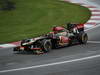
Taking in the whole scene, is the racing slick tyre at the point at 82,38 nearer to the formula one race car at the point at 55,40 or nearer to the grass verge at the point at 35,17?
the formula one race car at the point at 55,40

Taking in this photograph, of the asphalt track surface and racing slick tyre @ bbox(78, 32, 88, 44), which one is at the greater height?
racing slick tyre @ bbox(78, 32, 88, 44)

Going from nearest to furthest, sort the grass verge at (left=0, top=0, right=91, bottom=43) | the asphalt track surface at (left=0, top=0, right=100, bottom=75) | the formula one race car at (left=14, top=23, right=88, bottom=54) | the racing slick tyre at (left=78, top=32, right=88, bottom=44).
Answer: the asphalt track surface at (left=0, top=0, right=100, bottom=75) < the formula one race car at (left=14, top=23, right=88, bottom=54) < the racing slick tyre at (left=78, top=32, right=88, bottom=44) < the grass verge at (left=0, top=0, right=91, bottom=43)

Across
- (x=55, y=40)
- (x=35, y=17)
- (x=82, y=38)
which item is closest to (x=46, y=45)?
(x=55, y=40)

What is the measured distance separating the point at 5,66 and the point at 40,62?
124cm

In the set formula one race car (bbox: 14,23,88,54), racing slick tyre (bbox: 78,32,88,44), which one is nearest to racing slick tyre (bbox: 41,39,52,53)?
formula one race car (bbox: 14,23,88,54)

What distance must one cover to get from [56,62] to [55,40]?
94.2 inches

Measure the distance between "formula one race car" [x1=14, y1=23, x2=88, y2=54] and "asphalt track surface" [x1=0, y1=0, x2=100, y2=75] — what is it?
0.83ft

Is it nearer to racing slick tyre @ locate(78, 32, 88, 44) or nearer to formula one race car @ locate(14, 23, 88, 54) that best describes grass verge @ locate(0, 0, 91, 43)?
formula one race car @ locate(14, 23, 88, 54)

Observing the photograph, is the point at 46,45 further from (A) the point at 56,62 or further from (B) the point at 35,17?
(B) the point at 35,17

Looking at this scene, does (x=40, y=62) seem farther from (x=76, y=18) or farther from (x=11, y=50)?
(x=76, y=18)

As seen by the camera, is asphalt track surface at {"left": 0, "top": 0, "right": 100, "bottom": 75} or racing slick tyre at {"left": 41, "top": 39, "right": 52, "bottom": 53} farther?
racing slick tyre at {"left": 41, "top": 39, "right": 52, "bottom": 53}

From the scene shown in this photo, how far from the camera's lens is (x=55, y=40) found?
14461 mm

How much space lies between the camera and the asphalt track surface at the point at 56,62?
10.9 meters

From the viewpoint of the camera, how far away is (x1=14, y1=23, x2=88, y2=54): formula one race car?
44.9ft
